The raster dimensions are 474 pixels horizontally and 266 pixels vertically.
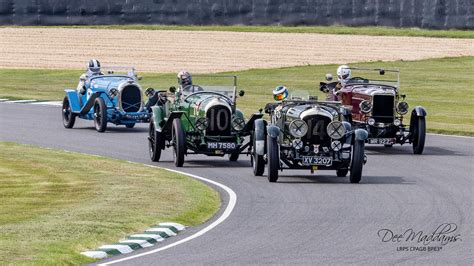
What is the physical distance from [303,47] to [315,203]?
37.0 metres

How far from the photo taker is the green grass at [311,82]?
132 feet

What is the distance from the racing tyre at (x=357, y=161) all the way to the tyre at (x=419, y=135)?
503 centimetres

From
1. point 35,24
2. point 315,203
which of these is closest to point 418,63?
point 35,24

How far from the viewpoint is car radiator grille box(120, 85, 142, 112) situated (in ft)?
97.8

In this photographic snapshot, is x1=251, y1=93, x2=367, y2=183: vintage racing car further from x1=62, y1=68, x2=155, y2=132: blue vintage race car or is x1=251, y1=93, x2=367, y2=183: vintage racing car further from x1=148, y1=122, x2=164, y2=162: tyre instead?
x1=62, y1=68, x2=155, y2=132: blue vintage race car

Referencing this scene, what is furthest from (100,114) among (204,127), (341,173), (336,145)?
(336,145)

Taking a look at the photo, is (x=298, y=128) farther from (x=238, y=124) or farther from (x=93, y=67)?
(x=93, y=67)

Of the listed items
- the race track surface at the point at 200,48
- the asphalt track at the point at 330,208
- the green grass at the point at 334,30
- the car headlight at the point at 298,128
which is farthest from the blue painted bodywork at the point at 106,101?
the green grass at the point at 334,30

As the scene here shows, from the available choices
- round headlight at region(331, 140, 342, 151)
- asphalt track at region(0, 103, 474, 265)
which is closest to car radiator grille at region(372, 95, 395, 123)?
asphalt track at region(0, 103, 474, 265)

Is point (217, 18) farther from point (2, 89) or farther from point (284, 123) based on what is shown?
point (284, 123)

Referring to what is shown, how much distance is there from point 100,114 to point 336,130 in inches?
391

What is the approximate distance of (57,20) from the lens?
55.5 meters

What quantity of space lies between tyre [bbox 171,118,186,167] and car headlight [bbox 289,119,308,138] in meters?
2.52

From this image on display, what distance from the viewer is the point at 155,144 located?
77.7 feet
